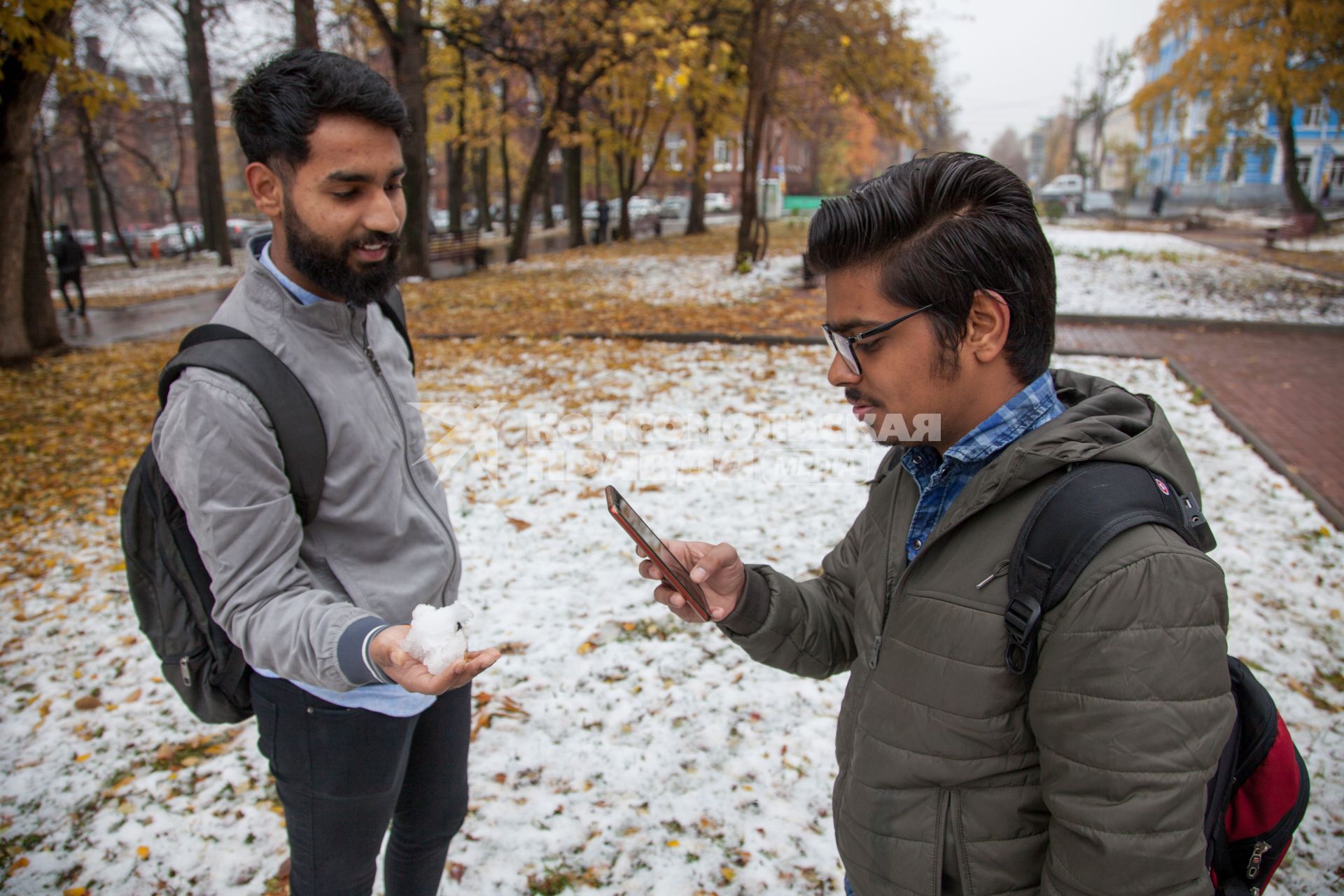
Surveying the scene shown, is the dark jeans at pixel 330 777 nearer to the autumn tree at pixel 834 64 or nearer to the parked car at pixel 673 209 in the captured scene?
the autumn tree at pixel 834 64

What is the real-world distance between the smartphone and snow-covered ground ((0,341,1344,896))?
1.63 metres

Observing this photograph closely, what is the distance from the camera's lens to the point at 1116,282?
1418 centimetres

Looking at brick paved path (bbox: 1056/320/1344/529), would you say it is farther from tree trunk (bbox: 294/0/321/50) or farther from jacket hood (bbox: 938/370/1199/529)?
tree trunk (bbox: 294/0/321/50)

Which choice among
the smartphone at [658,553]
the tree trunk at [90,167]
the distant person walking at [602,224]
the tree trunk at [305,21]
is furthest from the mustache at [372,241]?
the distant person walking at [602,224]

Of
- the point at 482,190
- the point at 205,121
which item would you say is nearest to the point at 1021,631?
the point at 205,121

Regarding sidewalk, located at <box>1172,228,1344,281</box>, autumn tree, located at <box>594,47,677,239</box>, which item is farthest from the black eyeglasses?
sidewalk, located at <box>1172,228,1344,281</box>

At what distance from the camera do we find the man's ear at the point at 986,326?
1234mm

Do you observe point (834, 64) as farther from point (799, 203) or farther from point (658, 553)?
point (799, 203)

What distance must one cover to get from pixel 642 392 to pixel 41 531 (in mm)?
4750

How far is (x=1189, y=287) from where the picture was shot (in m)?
13.7

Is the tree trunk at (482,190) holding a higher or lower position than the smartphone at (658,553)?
higher

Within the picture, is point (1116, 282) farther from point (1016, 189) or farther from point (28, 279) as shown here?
point (28, 279)

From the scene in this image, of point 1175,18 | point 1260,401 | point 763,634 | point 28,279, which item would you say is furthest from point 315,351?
point 1175,18

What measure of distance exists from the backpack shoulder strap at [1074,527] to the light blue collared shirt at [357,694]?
1200 millimetres
